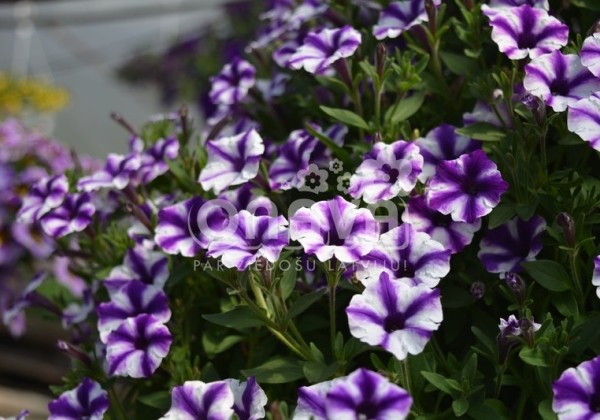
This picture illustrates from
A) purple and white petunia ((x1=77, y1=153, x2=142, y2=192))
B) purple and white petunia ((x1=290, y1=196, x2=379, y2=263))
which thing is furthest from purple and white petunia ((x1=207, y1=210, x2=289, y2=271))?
purple and white petunia ((x1=77, y1=153, x2=142, y2=192))

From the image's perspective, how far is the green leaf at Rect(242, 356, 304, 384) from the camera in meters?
0.90

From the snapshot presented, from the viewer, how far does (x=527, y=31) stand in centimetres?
101

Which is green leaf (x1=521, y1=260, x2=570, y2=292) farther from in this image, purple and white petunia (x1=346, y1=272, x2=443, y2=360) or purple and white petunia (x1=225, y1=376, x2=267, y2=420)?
purple and white petunia (x1=225, y1=376, x2=267, y2=420)

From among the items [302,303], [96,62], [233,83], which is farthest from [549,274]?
[96,62]

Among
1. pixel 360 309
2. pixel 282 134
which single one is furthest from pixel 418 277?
pixel 282 134

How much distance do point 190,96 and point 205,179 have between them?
273 cm

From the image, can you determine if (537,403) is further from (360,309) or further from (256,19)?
(256,19)

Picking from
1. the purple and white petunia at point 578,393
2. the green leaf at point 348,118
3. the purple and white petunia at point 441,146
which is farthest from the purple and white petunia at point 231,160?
the purple and white petunia at point 578,393

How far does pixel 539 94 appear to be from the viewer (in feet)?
2.98

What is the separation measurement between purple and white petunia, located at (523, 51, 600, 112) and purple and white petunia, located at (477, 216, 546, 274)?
0.50ft

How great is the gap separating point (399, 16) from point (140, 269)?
0.53 m

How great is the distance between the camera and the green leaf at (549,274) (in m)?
0.91

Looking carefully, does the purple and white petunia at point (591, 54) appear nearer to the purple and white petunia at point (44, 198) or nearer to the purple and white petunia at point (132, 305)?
the purple and white petunia at point (132, 305)

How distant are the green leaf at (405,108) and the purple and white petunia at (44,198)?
20.6 inches
